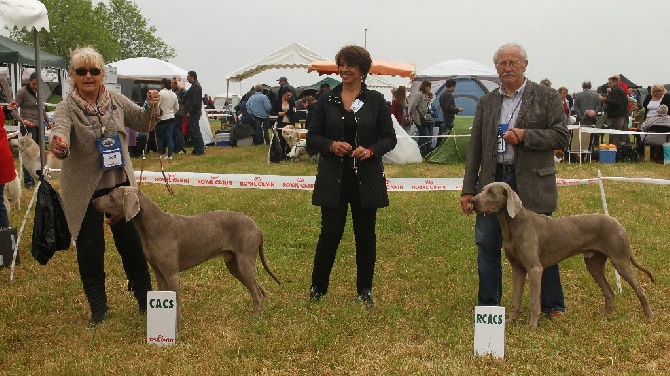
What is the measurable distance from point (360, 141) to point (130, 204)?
5.68 ft

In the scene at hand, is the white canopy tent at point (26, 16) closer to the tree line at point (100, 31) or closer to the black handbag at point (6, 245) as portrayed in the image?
the black handbag at point (6, 245)

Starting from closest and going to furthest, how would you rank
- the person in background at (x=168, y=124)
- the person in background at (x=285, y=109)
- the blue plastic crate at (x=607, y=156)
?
the blue plastic crate at (x=607, y=156) < the person in background at (x=168, y=124) < the person in background at (x=285, y=109)

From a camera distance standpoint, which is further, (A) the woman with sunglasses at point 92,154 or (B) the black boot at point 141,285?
(B) the black boot at point 141,285

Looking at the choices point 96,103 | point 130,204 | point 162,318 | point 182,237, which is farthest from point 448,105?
point 162,318

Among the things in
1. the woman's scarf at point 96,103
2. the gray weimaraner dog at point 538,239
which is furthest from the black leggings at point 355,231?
the woman's scarf at point 96,103

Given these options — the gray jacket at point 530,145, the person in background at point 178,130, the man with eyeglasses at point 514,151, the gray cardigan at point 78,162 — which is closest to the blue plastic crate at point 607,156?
the person in background at point 178,130

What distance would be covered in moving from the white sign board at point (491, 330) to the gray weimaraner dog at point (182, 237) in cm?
176

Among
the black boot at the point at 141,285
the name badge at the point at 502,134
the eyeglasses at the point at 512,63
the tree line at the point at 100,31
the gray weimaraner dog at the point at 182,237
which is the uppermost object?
the tree line at the point at 100,31

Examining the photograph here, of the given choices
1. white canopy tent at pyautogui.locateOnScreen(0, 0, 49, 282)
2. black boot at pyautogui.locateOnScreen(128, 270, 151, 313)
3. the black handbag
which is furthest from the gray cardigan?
white canopy tent at pyautogui.locateOnScreen(0, 0, 49, 282)

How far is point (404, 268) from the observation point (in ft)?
23.2

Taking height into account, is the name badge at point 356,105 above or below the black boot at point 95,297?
above

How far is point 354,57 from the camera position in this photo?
5246 millimetres

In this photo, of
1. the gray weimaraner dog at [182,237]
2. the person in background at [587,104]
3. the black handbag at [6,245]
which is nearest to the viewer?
the gray weimaraner dog at [182,237]

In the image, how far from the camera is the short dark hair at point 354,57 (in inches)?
206
